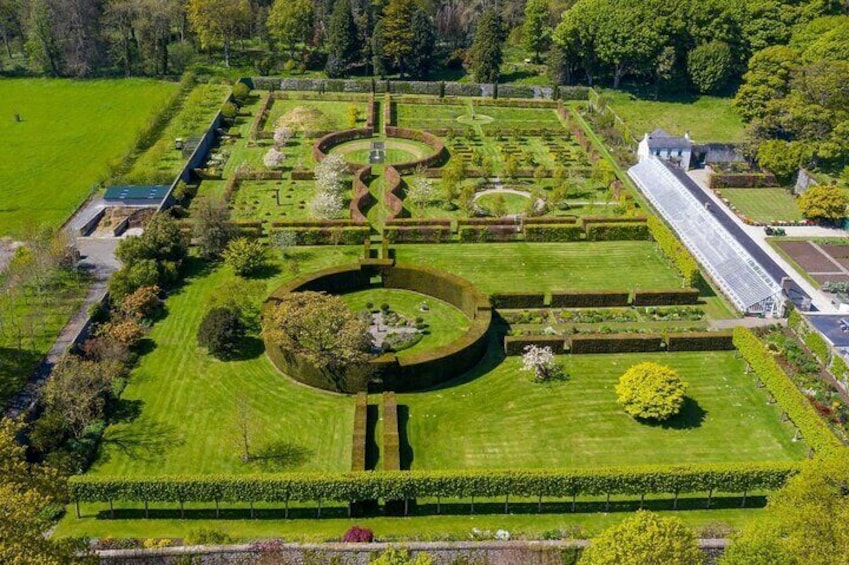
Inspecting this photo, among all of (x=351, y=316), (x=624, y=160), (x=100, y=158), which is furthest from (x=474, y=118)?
(x=351, y=316)

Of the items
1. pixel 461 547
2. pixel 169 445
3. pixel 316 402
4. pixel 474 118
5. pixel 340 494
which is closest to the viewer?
pixel 461 547

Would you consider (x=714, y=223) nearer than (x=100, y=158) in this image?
Yes

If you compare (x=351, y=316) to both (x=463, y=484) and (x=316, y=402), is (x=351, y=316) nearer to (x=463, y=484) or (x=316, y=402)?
(x=316, y=402)

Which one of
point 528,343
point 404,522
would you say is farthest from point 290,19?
point 404,522

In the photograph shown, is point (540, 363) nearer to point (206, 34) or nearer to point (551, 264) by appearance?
point (551, 264)

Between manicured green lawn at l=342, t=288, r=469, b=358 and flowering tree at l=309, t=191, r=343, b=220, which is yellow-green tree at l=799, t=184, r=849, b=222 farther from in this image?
flowering tree at l=309, t=191, r=343, b=220

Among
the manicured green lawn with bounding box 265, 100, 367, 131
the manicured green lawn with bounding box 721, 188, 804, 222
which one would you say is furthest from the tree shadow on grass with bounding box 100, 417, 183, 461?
the manicured green lawn with bounding box 721, 188, 804, 222
